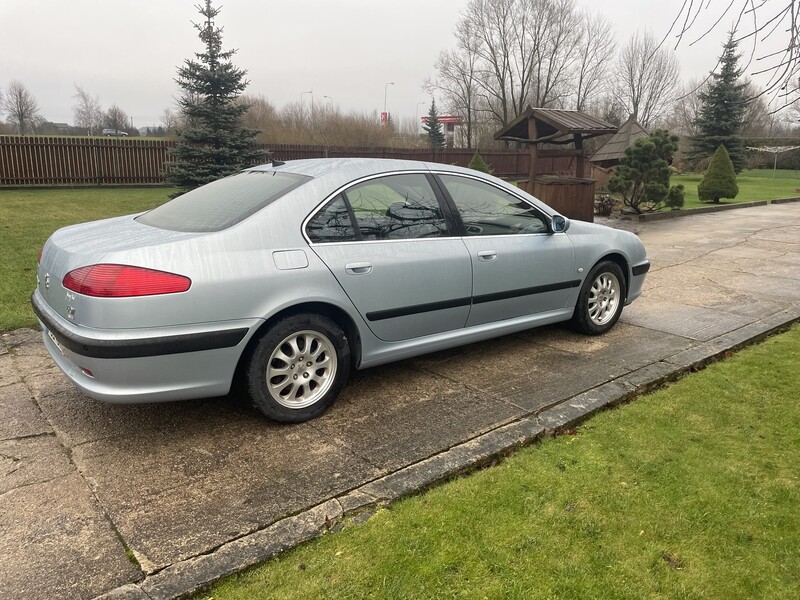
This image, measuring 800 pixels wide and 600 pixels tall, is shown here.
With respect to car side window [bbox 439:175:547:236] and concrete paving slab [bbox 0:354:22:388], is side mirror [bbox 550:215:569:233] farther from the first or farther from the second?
concrete paving slab [bbox 0:354:22:388]

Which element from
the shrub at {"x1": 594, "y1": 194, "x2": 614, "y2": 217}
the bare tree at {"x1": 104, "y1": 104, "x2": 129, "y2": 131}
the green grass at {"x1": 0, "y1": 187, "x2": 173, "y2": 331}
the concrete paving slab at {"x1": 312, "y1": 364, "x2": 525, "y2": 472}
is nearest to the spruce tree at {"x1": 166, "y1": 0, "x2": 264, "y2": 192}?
the green grass at {"x1": 0, "y1": 187, "x2": 173, "y2": 331}

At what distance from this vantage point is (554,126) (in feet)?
40.7

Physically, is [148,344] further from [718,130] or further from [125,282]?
[718,130]

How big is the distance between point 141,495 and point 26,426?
116cm

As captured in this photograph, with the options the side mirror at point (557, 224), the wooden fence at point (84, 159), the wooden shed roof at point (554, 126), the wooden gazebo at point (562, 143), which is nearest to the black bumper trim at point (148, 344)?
the side mirror at point (557, 224)

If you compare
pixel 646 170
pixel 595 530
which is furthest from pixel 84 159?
pixel 595 530

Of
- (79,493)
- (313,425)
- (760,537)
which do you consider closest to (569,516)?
(760,537)

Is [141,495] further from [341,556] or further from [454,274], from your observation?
[454,274]

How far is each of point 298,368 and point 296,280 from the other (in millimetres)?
531

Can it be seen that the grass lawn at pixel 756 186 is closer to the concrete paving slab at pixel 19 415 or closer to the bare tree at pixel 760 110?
the bare tree at pixel 760 110

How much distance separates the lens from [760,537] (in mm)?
2596

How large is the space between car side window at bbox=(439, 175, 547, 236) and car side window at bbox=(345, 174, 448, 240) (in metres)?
0.23

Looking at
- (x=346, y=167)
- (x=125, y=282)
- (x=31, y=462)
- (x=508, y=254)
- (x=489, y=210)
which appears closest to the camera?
(x=125, y=282)

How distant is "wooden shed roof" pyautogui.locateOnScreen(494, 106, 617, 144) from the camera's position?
12250 millimetres
